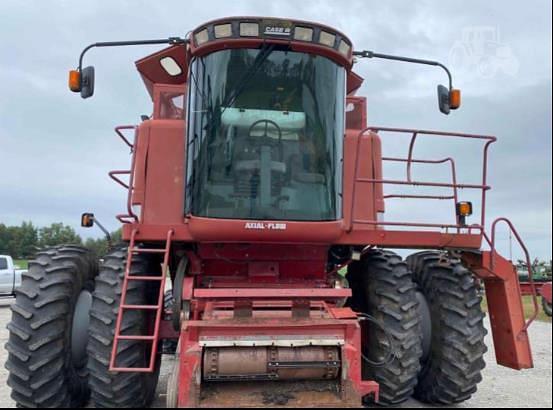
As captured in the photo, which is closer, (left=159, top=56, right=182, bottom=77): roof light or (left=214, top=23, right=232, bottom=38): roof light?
(left=214, top=23, right=232, bottom=38): roof light

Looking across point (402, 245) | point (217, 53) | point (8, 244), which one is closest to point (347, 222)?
point (402, 245)

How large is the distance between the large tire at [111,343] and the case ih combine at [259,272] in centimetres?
1

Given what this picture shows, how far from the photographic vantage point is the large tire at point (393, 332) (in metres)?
4.70

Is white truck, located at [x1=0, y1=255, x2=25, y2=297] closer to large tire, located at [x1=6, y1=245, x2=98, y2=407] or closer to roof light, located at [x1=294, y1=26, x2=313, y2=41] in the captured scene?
large tire, located at [x1=6, y1=245, x2=98, y2=407]

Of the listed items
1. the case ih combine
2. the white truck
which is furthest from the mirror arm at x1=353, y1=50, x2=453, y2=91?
the white truck

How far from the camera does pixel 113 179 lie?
5473 millimetres

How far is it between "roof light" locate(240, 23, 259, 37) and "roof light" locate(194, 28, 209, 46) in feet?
1.08

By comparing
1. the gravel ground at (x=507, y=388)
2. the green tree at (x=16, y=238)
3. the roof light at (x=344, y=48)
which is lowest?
the gravel ground at (x=507, y=388)

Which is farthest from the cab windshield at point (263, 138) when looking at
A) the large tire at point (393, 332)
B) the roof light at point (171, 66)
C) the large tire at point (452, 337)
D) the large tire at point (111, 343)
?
the large tire at point (452, 337)

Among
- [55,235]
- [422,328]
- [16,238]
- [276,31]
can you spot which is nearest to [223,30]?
[276,31]

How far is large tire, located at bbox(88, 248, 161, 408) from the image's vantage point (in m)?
4.24

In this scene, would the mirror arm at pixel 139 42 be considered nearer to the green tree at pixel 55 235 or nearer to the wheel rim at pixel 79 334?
the wheel rim at pixel 79 334

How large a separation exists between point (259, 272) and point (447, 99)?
269 centimetres

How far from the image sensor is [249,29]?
4.32m
